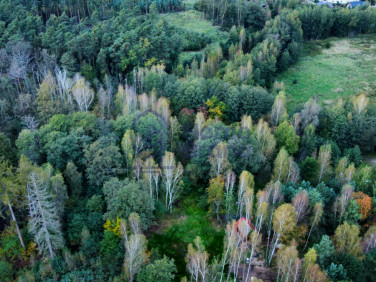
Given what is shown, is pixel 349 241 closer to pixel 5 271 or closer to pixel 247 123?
pixel 247 123

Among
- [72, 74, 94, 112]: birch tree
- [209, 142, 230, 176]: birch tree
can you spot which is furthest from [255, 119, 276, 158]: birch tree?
[72, 74, 94, 112]: birch tree

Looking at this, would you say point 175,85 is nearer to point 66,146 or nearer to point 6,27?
point 66,146

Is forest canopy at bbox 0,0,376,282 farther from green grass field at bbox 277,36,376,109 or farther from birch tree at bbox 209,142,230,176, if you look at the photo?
green grass field at bbox 277,36,376,109

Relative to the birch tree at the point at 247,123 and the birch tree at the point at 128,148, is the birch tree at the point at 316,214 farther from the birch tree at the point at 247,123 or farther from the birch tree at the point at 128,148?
the birch tree at the point at 128,148

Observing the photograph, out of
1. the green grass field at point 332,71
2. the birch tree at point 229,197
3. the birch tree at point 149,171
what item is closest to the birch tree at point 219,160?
the birch tree at point 229,197

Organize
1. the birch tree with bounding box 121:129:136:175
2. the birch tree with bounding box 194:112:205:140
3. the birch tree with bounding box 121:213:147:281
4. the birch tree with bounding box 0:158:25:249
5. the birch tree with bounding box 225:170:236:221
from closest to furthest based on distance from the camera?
the birch tree with bounding box 121:213:147:281
the birch tree with bounding box 0:158:25:249
the birch tree with bounding box 225:170:236:221
the birch tree with bounding box 121:129:136:175
the birch tree with bounding box 194:112:205:140
